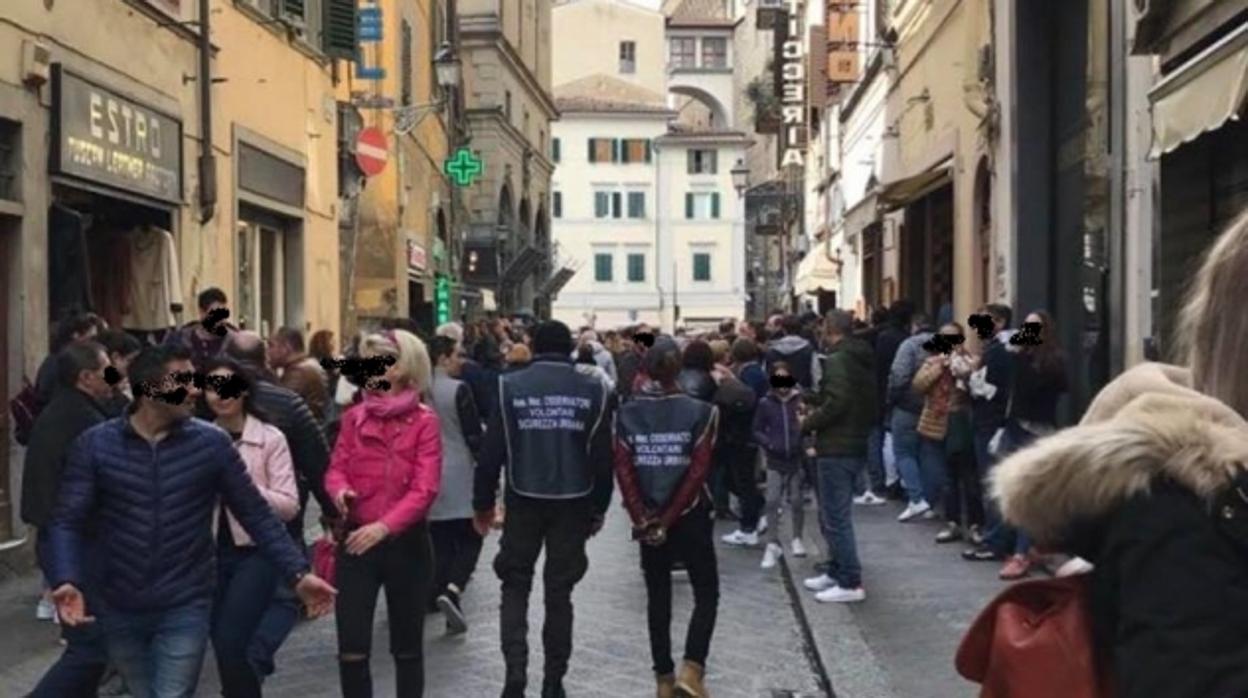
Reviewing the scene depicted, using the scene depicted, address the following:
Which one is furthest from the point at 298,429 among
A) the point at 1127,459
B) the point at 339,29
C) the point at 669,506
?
the point at 339,29

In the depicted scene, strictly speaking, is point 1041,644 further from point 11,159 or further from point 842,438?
point 11,159

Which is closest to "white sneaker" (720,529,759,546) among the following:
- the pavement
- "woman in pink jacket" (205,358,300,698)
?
the pavement

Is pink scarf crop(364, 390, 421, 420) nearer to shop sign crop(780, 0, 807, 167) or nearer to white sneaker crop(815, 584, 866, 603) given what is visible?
white sneaker crop(815, 584, 866, 603)

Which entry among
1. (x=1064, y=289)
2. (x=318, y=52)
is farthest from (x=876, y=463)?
(x=318, y=52)

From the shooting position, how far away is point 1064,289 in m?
15.8

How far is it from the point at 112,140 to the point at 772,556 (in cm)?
623

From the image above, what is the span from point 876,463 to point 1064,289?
2535mm

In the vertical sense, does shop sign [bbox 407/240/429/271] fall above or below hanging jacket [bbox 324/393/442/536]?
above

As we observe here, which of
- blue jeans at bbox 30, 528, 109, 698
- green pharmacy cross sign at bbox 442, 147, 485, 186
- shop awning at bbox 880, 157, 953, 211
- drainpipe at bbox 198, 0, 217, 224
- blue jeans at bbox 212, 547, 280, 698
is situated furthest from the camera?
green pharmacy cross sign at bbox 442, 147, 485, 186

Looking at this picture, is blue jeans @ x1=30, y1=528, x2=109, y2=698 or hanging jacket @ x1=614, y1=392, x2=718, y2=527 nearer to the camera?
blue jeans @ x1=30, y1=528, x2=109, y2=698

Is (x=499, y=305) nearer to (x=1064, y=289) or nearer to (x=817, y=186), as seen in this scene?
(x=817, y=186)

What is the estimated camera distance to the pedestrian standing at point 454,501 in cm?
934

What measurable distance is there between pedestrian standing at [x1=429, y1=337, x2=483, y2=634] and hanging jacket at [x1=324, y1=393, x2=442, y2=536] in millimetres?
2022

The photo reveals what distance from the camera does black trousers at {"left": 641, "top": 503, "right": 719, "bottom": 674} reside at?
796 centimetres
